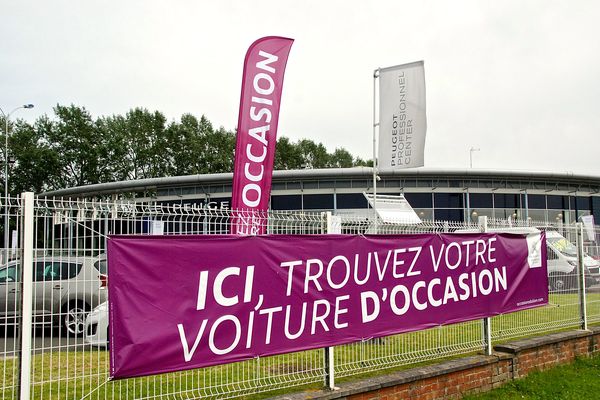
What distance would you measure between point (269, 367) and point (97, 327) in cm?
196

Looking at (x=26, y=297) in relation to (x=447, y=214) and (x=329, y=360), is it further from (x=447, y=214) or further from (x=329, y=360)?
(x=447, y=214)

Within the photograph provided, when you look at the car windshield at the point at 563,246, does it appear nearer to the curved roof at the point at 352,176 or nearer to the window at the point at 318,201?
the curved roof at the point at 352,176

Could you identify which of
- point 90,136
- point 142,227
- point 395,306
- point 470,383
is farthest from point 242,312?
point 90,136

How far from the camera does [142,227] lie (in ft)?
14.9

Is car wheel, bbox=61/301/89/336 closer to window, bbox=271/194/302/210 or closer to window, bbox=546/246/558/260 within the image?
window, bbox=546/246/558/260

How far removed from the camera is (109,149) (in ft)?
201

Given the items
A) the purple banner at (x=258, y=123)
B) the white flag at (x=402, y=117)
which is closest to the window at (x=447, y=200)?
the white flag at (x=402, y=117)

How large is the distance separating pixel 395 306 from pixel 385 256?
0.58 m

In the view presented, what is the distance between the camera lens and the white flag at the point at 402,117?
41.0 feet

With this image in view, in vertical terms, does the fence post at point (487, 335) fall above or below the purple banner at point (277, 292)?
below

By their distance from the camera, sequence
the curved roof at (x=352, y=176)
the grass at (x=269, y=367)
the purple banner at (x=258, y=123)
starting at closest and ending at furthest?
the grass at (x=269, y=367) < the purple banner at (x=258, y=123) < the curved roof at (x=352, y=176)

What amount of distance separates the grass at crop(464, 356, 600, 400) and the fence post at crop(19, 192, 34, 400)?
4.86m

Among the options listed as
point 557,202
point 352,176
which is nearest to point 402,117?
point 352,176

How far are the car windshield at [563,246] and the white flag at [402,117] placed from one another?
393cm
